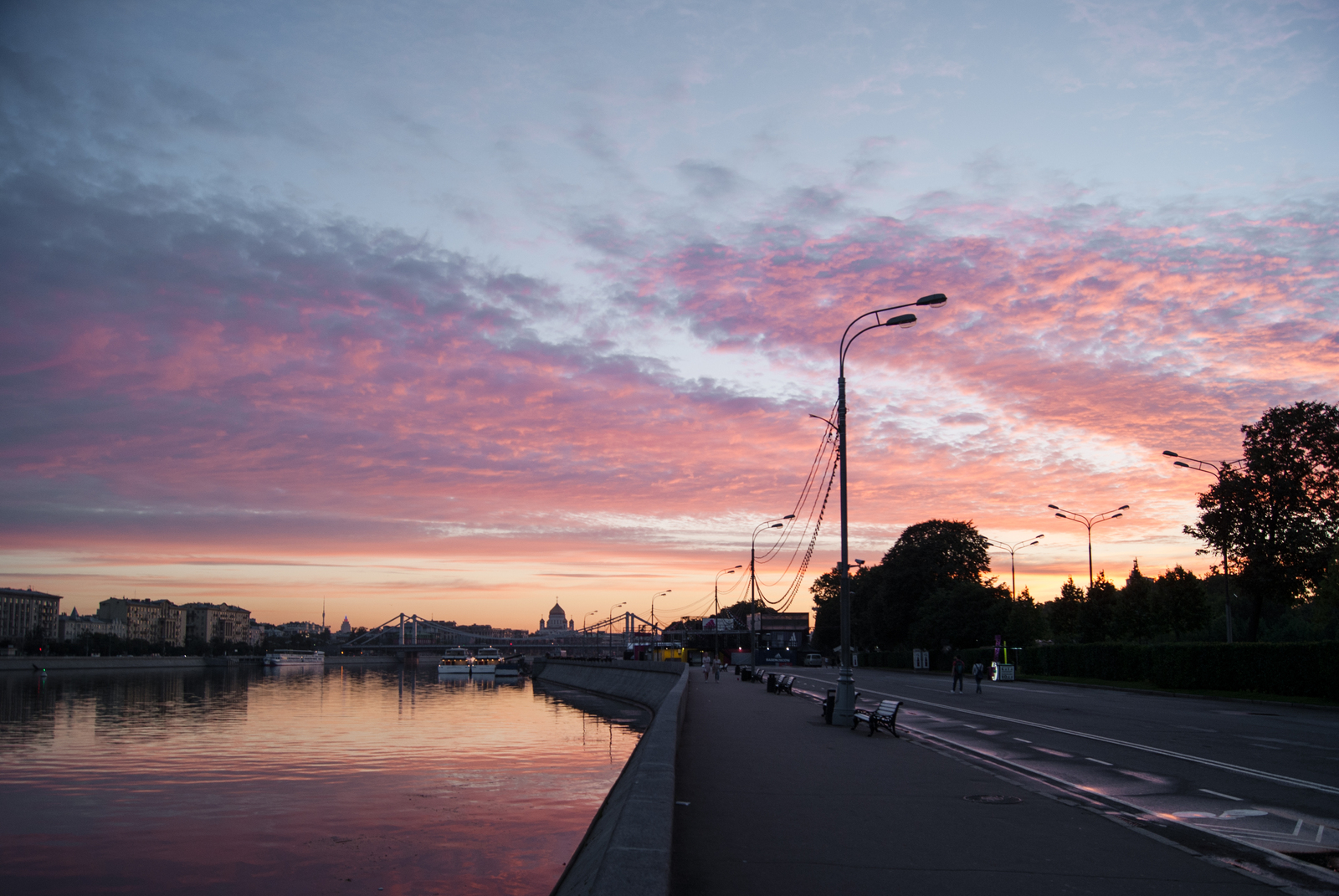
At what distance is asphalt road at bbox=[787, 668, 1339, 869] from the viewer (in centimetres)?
1086

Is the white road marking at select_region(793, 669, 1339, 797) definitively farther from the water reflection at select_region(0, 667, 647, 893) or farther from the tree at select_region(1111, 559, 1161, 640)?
the tree at select_region(1111, 559, 1161, 640)

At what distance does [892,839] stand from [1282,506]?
157ft

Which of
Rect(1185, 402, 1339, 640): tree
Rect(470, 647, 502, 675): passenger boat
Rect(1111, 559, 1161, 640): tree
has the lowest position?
Rect(470, 647, 502, 675): passenger boat

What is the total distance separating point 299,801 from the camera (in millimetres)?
22938

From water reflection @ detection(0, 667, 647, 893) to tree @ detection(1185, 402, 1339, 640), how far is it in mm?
32302

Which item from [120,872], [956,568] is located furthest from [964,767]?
[956,568]

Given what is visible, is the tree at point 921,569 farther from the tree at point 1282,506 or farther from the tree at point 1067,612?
the tree at point 1282,506

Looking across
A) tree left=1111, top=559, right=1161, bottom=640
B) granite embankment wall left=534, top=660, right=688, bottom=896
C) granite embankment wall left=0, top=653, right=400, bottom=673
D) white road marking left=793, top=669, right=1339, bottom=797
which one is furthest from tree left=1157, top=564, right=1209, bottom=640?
granite embankment wall left=0, top=653, right=400, bottom=673

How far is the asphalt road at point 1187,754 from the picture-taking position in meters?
10.9

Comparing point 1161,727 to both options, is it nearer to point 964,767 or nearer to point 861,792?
point 964,767

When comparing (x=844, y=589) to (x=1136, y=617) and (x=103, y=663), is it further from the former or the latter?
(x=103, y=663)

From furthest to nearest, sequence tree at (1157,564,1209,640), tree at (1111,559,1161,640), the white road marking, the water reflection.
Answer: tree at (1111,559,1161,640), tree at (1157,564,1209,640), the water reflection, the white road marking

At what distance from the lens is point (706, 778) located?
13758 millimetres

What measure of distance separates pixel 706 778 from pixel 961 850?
5.48m
